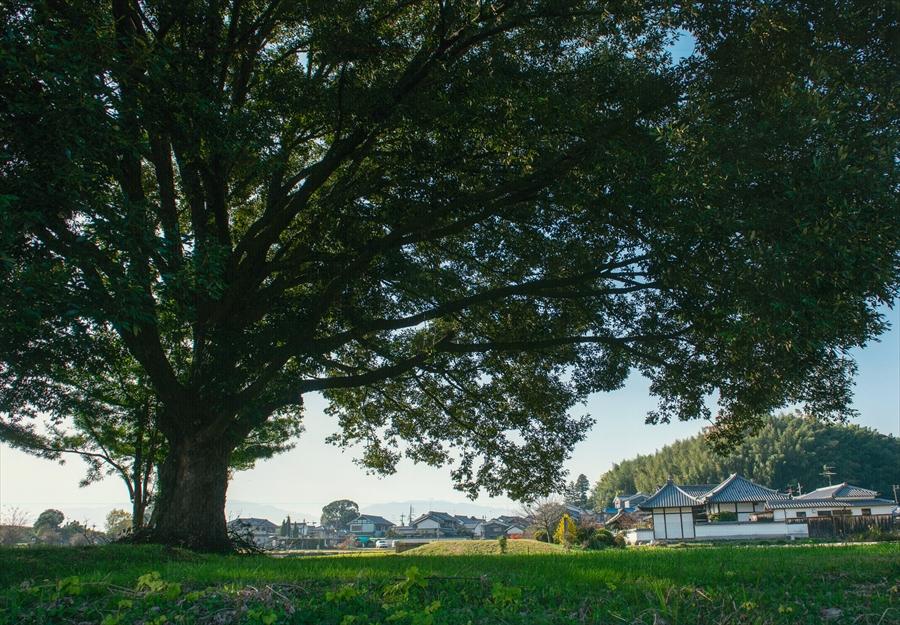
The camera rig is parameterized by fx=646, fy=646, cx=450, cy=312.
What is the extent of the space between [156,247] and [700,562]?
6759mm

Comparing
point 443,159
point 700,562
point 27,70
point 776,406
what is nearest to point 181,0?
point 27,70

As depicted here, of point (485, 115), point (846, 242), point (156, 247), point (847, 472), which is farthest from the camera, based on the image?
point (847, 472)

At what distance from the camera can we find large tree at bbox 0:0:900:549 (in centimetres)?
621

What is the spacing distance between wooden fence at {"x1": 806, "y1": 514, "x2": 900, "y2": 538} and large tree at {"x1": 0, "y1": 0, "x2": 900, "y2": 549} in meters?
22.6

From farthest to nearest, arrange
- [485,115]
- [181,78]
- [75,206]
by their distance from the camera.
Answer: [485,115] < [181,78] < [75,206]

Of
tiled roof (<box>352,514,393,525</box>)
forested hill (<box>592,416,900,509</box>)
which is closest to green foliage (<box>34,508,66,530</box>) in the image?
tiled roof (<box>352,514,393,525</box>)

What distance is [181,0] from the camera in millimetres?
7996

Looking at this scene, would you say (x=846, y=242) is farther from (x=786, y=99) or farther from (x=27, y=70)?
(x=27, y=70)

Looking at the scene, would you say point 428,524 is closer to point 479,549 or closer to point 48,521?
point 48,521

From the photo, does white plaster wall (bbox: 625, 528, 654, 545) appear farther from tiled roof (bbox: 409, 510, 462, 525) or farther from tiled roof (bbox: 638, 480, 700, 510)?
tiled roof (bbox: 409, 510, 462, 525)

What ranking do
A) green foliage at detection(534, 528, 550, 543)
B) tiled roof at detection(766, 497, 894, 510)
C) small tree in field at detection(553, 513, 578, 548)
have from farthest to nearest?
tiled roof at detection(766, 497, 894, 510), green foliage at detection(534, 528, 550, 543), small tree in field at detection(553, 513, 578, 548)

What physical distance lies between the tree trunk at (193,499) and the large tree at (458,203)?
0.05 meters

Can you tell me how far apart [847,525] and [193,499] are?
29.6 metres

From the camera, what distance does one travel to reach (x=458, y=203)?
9.39m
